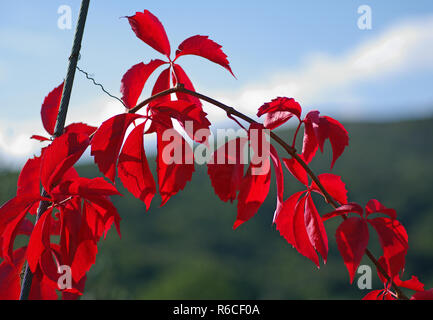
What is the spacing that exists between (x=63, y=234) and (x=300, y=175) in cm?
27

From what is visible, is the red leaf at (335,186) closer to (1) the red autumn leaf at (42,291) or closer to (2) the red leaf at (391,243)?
(2) the red leaf at (391,243)

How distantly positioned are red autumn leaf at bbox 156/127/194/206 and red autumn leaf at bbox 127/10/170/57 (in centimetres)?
11

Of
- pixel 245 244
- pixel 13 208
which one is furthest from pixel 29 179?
pixel 245 244

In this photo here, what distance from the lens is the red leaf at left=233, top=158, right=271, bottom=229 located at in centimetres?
44

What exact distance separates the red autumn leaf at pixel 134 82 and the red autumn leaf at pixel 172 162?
57mm

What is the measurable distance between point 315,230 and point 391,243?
0.25 ft

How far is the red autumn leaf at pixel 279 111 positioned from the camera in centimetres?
48

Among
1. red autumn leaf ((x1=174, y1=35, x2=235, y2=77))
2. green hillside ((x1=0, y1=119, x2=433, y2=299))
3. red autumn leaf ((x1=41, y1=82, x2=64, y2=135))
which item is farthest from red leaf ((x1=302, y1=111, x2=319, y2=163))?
green hillside ((x1=0, y1=119, x2=433, y2=299))

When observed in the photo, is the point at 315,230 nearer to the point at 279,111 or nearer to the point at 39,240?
the point at 279,111

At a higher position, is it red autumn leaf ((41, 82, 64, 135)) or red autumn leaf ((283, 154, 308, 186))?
red autumn leaf ((41, 82, 64, 135))

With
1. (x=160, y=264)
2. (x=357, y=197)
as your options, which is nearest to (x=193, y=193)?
(x=160, y=264)

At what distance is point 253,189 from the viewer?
0.45m

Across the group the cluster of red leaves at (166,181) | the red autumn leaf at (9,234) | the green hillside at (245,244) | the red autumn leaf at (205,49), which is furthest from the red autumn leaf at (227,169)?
the green hillside at (245,244)

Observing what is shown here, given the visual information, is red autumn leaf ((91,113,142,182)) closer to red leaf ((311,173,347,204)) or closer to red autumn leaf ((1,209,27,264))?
red autumn leaf ((1,209,27,264))
